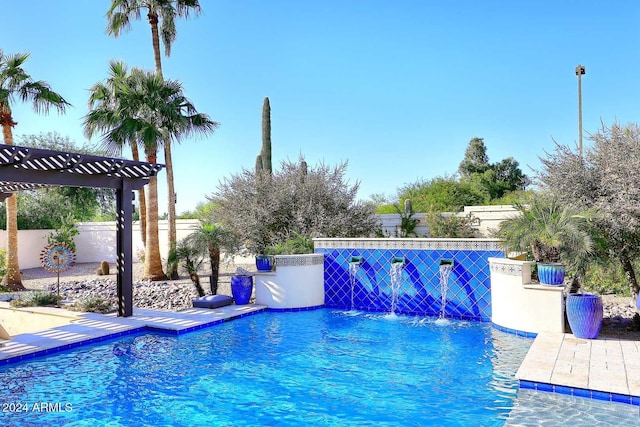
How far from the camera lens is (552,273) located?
7.45 meters

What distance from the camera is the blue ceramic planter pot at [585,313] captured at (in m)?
6.79

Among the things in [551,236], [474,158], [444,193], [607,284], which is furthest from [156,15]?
[474,158]

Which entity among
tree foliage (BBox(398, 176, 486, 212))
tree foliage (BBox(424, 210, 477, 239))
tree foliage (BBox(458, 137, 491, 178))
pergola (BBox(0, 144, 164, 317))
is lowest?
tree foliage (BBox(424, 210, 477, 239))

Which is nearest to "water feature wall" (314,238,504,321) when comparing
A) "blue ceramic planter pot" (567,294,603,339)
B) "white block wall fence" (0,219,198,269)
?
"blue ceramic planter pot" (567,294,603,339)

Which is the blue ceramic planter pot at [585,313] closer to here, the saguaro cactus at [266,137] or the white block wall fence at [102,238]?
the white block wall fence at [102,238]

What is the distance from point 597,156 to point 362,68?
12.5 m

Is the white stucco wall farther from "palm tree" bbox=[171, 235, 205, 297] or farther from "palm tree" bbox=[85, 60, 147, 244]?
"palm tree" bbox=[85, 60, 147, 244]

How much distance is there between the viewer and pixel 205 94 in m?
20.2

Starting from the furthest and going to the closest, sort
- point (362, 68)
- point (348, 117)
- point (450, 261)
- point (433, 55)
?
point (348, 117) → point (362, 68) → point (433, 55) → point (450, 261)

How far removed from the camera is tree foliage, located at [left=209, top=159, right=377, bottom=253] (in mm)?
13820

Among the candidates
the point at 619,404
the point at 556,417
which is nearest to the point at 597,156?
the point at 619,404

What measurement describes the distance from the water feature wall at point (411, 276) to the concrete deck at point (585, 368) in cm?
247

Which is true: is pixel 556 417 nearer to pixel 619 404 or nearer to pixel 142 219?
pixel 619 404

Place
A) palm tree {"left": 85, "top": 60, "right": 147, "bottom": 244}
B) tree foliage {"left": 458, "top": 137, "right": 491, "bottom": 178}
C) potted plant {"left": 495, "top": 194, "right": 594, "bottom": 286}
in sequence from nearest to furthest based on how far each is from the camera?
1. potted plant {"left": 495, "top": 194, "right": 594, "bottom": 286}
2. palm tree {"left": 85, "top": 60, "right": 147, "bottom": 244}
3. tree foliage {"left": 458, "top": 137, "right": 491, "bottom": 178}
